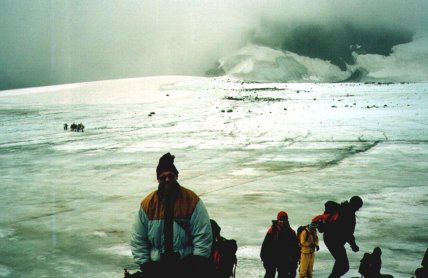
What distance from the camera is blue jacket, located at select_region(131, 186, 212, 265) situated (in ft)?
9.84

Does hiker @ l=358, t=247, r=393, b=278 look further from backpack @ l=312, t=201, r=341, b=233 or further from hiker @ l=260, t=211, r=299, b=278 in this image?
hiker @ l=260, t=211, r=299, b=278

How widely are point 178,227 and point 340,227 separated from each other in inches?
113

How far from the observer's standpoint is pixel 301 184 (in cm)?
1141

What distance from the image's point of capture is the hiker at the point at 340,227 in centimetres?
519

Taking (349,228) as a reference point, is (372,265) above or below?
below

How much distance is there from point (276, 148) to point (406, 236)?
1073 centimetres

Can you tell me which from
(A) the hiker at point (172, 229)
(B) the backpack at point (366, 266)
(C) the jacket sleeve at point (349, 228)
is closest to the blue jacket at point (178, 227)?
(A) the hiker at point (172, 229)

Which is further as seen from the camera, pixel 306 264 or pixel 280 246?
pixel 306 264

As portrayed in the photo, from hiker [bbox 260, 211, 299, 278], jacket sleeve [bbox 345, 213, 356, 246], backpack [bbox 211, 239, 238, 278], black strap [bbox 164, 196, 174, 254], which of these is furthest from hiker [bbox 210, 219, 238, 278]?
jacket sleeve [bbox 345, 213, 356, 246]

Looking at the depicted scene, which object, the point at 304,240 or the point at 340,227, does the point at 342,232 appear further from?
the point at 304,240

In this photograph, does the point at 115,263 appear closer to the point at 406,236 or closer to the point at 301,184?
the point at 406,236

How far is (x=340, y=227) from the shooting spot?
5.19 meters

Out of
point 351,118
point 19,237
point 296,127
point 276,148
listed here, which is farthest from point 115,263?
point 351,118

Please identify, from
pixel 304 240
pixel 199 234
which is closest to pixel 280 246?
pixel 304 240
